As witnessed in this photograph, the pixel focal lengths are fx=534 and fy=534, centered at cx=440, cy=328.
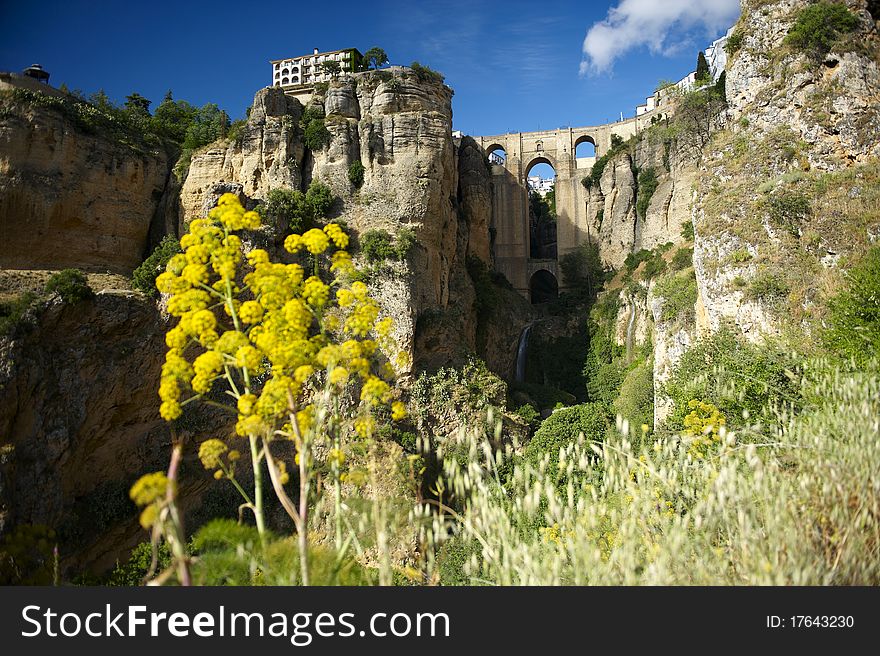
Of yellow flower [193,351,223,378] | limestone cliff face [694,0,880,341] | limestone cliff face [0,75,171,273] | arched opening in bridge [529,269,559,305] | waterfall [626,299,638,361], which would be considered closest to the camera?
yellow flower [193,351,223,378]

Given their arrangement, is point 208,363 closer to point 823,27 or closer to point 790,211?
point 790,211

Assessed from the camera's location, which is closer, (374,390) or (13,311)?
(374,390)

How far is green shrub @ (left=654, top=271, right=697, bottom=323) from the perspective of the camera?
20938 millimetres

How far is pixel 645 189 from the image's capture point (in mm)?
39688

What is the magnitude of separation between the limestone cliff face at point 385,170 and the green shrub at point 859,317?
16.4 metres

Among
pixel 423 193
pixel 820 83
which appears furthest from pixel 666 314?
pixel 423 193

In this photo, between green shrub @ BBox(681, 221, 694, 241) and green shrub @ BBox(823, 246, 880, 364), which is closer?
green shrub @ BBox(823, 246, 880, 364)

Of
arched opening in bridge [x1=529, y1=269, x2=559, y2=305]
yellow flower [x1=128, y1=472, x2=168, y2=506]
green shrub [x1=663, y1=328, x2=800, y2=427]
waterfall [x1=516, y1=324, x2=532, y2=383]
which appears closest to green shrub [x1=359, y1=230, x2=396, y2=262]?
green shrub [x1=663, y1=328, x2=800, y2=427]

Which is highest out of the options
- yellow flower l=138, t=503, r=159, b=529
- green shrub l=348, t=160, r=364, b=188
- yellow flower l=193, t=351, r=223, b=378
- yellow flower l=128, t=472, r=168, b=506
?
green shrub l=348, t=160, r=364, b=188

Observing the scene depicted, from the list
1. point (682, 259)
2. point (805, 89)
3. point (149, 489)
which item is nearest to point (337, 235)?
point (149, 489)

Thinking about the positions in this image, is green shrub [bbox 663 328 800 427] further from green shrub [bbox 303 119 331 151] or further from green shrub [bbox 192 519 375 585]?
green shrub [bbox 303 119 331 151]

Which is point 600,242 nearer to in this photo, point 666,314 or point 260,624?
point 666,314

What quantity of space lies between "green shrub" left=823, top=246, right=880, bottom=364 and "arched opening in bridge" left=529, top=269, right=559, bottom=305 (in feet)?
107

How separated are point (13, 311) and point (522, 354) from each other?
1111 inches
